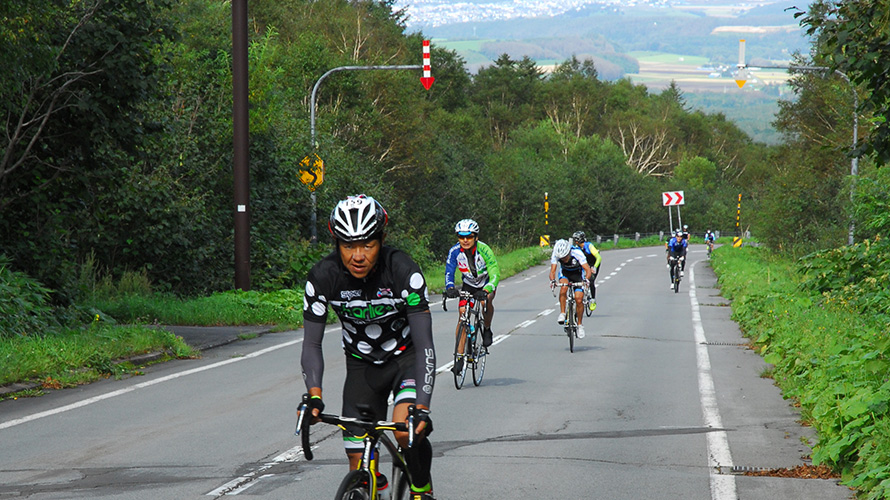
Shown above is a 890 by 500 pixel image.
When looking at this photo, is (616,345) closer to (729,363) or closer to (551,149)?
(729,363)

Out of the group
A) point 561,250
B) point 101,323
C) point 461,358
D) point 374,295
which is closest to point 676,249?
point 561,250

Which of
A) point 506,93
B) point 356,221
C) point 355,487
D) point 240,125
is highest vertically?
point 506,93

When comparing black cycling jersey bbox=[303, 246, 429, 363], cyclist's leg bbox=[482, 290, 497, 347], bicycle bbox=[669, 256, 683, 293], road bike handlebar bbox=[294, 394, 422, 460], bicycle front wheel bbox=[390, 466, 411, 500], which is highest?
black cycling jersey bbox=[303, 246, 429, 363]

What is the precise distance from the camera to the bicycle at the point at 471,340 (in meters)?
11.8

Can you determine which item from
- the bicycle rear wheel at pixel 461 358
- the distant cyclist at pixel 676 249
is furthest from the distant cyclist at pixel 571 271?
the distant cyclist at pixel 676 249

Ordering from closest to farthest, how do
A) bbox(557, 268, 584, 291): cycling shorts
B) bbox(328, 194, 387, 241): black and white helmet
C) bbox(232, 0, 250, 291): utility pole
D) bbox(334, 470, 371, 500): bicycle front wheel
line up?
bbox(334, 470, 371, 500): bicycle front wheel, bbox(328, 194, 387, 241): black and white helmet, bbox(557, 268, 584, 291): cycling shorts, bbox(232, 0, 250, 291): utility pole

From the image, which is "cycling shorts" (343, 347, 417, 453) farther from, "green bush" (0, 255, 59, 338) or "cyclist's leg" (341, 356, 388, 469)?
"green bush" (0, 255, 59, 338)

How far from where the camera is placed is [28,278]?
14.8 m

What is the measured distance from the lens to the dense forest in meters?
15.5

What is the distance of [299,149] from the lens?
28141mm

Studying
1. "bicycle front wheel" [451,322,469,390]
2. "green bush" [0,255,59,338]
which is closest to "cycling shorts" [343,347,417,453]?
"bicycle front wheel" [451,322,469,390]

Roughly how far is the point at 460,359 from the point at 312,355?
6.95 m

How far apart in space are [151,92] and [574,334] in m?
7.93

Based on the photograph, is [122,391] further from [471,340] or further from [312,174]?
[312,174]
